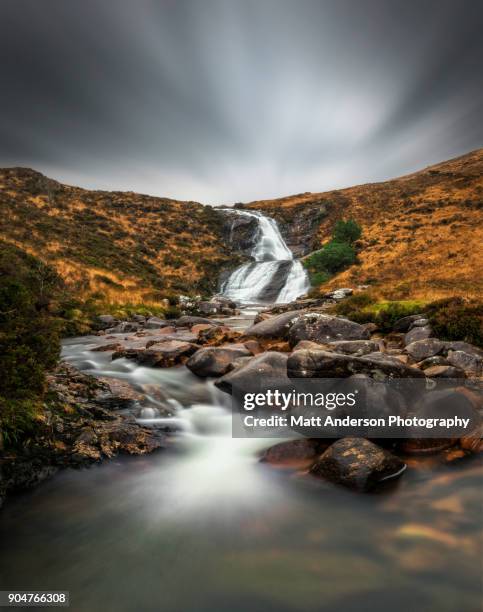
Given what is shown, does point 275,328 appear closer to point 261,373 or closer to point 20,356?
point 261,373

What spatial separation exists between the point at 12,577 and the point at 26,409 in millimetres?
2097

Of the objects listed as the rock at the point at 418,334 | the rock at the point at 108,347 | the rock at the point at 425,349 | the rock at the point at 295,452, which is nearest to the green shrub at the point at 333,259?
the rock at the point at 418,334

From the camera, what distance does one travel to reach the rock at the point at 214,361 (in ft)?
31.2

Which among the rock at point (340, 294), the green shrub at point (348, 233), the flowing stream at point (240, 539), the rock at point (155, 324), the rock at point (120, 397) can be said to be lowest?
the flowing stream at point (240, 539)

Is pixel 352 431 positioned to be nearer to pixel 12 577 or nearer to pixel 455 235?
pixel 12 577

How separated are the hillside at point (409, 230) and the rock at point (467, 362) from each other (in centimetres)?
818

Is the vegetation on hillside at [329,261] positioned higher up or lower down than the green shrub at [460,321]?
higher up

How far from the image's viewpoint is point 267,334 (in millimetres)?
12258

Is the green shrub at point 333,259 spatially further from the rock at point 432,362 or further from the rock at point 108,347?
the rock at point 432,362

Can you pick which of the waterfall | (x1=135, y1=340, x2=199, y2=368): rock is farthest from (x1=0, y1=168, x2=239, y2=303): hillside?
(x1=135, y1=340, x2=199, y2=368): rock

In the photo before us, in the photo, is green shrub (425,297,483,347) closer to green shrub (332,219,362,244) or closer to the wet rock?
the wet rock

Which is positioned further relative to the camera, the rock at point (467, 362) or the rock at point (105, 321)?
the rock at point (105, 321)

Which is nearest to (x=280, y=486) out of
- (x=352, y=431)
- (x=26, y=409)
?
(x=352, y=431)

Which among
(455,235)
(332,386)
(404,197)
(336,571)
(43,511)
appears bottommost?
(336,571)
